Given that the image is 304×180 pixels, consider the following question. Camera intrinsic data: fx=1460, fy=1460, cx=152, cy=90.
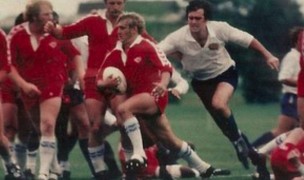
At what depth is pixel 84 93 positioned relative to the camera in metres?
13.4

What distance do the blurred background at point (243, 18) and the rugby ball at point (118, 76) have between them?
1.70 m

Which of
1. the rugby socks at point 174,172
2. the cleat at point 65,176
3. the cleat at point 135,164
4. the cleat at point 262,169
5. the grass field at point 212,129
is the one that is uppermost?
the cleat at point 135,164

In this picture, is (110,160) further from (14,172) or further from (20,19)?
(20,19)

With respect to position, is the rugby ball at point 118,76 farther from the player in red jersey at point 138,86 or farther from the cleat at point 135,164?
the cleat at point 135,164

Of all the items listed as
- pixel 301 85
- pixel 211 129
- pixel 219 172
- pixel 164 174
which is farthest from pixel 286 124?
pixel 211 129

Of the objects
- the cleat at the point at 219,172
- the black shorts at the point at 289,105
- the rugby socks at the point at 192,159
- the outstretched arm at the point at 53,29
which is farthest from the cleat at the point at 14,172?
the black shorts at the point at 289,105

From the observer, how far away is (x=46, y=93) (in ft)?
42.3

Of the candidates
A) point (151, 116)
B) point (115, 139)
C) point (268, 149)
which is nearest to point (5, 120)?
point (151, 116)

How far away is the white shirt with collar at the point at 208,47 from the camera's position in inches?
555

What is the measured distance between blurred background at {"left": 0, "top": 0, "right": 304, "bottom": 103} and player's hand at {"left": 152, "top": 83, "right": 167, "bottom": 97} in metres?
2.22

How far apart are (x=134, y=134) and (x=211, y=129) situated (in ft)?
33.7

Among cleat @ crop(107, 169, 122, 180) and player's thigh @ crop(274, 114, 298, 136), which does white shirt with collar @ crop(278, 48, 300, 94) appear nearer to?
player's thigh @ crop(274, 114, 298, 136)

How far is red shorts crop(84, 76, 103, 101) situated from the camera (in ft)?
43.0

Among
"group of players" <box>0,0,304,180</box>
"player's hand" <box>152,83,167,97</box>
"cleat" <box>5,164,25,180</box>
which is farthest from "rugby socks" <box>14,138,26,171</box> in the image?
"player's hand" <box>152,83,167,97</box>
